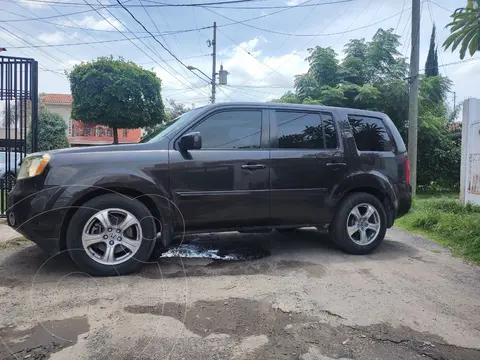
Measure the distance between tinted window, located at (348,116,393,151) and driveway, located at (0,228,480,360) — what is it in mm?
1444

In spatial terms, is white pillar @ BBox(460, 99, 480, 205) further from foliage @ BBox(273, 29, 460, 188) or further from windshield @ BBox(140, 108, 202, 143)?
windshield @ BBox(140, 108, 202, 143)

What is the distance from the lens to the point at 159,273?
3.76m

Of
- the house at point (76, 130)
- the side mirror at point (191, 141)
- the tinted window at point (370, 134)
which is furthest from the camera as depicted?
the house at point (76, 130)

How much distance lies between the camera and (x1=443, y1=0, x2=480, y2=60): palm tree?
4900mm

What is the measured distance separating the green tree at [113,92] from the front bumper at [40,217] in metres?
11.1

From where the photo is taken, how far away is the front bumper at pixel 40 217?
3479mm

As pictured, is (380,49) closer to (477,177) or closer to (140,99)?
(477,177)

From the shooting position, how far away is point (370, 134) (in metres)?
4.90

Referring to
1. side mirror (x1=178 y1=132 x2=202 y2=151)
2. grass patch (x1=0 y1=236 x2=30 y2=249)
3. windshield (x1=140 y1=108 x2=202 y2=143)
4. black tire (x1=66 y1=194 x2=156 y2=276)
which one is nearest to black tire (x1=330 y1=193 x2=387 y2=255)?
side mirror (x1=178 y1=132 x2=202 y2=151)

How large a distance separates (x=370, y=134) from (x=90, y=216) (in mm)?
3583

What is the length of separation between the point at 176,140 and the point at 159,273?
1.40 metres

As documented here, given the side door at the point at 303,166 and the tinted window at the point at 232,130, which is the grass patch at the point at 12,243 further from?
the side door at the point at 303,166

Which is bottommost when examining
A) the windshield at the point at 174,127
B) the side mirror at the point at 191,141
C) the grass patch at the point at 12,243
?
the grass patch at the point at 12,243

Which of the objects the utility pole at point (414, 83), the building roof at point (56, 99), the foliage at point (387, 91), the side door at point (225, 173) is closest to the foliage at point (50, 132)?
the building roof at point (56, 99)
